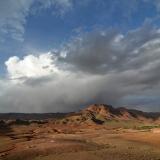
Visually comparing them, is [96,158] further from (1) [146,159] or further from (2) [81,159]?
(1) [146,159]

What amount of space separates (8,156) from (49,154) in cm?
626

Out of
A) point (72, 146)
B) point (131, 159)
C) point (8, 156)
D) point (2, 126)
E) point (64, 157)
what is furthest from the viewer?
point (2, 126)

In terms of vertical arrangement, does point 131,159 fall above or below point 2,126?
below

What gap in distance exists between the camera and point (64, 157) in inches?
1799

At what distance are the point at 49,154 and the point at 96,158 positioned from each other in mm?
9410

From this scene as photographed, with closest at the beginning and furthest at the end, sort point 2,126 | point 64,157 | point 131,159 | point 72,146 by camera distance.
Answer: point 131,159
point 64,157
point 72,146
point 2,126

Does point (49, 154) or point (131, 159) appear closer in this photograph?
point (131, 159)

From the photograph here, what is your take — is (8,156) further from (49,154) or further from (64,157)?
(64,157)

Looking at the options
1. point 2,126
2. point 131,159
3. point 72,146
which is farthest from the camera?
point 2,126

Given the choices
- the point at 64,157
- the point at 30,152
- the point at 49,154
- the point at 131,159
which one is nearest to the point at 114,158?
the point at 131,159

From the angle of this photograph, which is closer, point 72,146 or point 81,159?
point 81,159

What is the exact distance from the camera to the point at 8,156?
49031 mm

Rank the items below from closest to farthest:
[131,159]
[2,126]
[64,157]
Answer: [131,159] → [64,157] → [2,126]

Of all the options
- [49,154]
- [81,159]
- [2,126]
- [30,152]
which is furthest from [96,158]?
[2,126]
